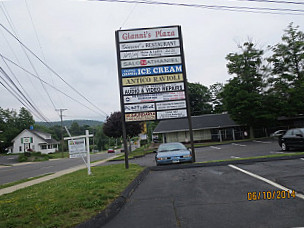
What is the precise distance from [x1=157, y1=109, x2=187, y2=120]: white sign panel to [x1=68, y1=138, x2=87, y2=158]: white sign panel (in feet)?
11.9

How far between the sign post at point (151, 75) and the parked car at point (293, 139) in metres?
6.46

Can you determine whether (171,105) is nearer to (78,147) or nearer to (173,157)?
(173,157)

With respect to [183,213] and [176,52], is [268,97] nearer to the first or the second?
[176,52]

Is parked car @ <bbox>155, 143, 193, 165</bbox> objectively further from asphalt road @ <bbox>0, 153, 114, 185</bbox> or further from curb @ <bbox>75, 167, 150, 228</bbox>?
asphalt road @ <bbox>0, 153, 114, 185</bbox>

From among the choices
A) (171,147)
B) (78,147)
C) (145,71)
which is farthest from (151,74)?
(78,147)

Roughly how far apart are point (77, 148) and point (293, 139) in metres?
11.7

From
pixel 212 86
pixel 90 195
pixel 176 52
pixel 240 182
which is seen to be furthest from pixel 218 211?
pixel 212 86

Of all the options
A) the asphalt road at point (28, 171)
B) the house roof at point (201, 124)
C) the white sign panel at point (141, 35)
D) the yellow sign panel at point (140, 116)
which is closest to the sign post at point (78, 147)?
the yellow sign panel at point (140, 116)

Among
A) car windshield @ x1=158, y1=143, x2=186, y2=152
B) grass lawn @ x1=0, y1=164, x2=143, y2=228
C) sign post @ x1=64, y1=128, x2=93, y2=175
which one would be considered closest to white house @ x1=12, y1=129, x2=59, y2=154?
sign post @ x1=64, y1=128, x2=93, y2=175

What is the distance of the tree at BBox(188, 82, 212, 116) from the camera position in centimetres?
6219

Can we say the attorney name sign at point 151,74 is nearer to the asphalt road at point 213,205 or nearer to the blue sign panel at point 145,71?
the blue sign panel at point 145,71

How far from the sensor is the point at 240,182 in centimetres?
594

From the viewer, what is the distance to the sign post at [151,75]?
1079 centimetres

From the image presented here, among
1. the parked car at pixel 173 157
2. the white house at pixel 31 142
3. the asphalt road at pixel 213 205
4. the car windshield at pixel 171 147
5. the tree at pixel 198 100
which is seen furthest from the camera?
the white house at pixel 31 142
